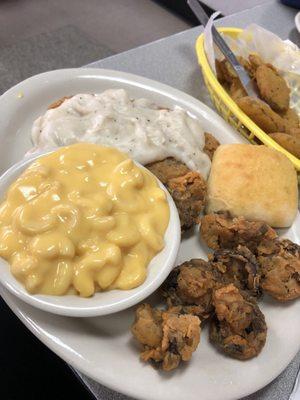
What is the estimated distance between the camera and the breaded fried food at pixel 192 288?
3.77 feet

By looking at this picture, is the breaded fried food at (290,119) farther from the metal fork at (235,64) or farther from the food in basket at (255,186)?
the food in basket at (255,186)

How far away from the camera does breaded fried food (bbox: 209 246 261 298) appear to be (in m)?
1.22

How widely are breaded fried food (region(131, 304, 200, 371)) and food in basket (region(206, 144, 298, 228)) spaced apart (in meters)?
0.47

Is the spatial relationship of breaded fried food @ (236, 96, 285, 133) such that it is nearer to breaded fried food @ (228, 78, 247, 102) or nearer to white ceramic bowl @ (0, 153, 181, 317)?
breaded fried food @ (228, 78, 247, 102)

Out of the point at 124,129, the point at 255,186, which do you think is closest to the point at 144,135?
the point at 124,129

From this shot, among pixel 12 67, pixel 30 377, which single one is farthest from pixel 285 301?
pixel 12 67

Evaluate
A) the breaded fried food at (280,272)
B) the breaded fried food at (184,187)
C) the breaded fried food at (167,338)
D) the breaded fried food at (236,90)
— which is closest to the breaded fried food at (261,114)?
the breaded fried food at (236,90)

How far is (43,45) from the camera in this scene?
3529mm

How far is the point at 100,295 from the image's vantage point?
1.09m

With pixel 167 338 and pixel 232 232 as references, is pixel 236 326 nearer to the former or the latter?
pixel 167 338

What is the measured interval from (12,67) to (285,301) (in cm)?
273

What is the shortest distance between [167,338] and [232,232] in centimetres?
42

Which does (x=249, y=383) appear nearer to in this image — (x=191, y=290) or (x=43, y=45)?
(x=191, y=290)

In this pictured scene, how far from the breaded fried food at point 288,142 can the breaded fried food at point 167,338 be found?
2.60 ft
